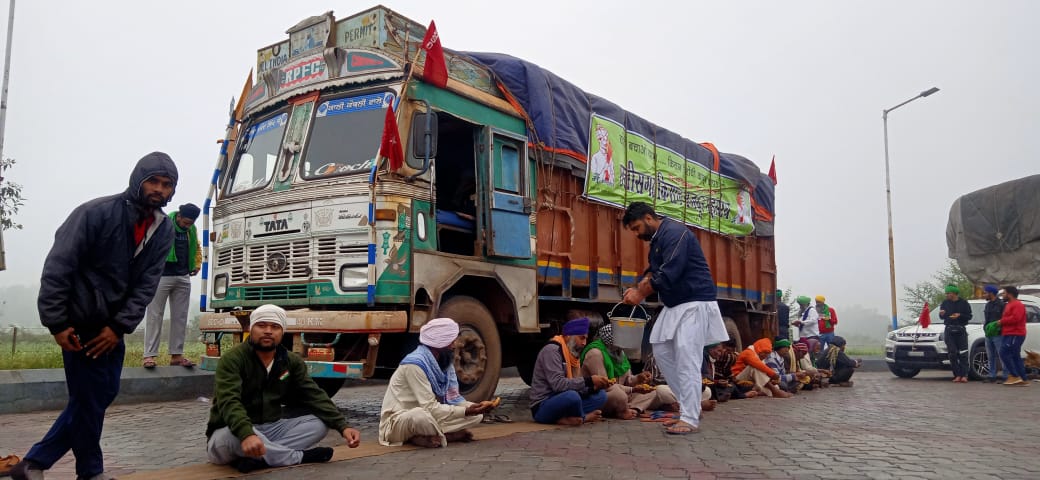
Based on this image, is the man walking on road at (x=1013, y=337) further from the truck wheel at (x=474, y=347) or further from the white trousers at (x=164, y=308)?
the white trousers at (x=164, y=308)

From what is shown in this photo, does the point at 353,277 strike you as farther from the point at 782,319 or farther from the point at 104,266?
the point at 782,319

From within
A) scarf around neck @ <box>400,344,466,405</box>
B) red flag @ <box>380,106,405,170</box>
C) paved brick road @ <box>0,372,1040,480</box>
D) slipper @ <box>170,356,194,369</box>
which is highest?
red flag @ <box>380,106,405,170</box>

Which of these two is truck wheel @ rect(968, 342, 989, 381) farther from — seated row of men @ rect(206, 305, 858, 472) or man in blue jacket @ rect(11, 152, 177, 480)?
man in blue jacket @ rect(11, 152, 177, 480)

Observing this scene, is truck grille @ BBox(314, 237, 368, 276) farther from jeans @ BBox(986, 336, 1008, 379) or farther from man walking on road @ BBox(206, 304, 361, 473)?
jeans @ BBox(986, 336, 1008, 379)

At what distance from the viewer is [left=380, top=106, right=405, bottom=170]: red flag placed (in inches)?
265

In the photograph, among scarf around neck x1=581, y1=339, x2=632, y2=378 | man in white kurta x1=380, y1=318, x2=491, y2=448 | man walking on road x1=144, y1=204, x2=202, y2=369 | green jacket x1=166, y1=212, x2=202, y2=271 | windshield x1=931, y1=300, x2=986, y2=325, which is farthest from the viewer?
windshield x1=931, y1=300, x2=986, y2=325

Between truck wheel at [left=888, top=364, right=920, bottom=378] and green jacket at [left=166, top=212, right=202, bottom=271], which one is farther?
truck wheel at [left=888, top=364, right=920, bottom=378]

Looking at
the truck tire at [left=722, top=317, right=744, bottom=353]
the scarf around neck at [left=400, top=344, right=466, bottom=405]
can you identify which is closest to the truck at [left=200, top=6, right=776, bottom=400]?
the scarf around neck at [left=400, top=344, right=466, bottom=405]

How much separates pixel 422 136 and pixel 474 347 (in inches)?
81.2

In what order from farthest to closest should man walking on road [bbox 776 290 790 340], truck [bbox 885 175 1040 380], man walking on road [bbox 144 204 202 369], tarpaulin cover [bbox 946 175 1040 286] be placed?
1. tarpaulin cover [bbox 946 175 1040 286]
2. truck [bbox 885 175 1040 380]
3. man walking on road [bbox 776 290 790 340]
4. man walking on road [bbox 144 204 202 369]

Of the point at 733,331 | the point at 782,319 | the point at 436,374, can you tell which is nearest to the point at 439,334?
the point at 436,374

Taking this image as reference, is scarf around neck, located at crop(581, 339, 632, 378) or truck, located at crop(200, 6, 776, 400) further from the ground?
truck, located at crop(200, 6, 776, 400)

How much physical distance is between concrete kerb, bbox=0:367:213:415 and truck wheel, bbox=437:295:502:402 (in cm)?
381

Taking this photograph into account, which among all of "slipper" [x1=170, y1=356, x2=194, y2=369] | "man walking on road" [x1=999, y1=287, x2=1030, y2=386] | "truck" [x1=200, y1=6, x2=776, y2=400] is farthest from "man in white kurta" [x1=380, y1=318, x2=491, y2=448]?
"man walking on road" [x1=999, y1=287, x2=1030, y2=386]
